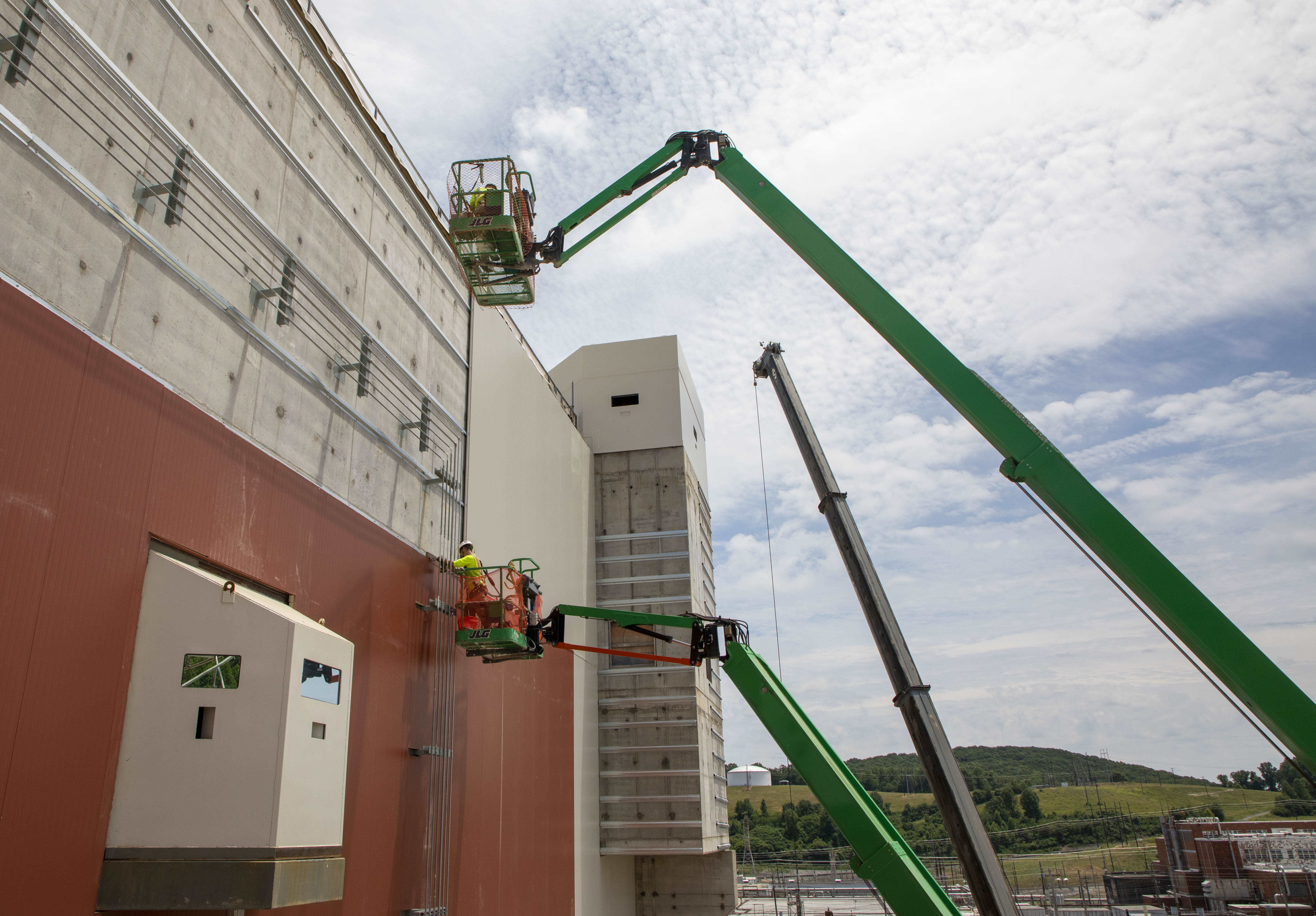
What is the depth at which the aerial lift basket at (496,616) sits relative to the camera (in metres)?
12.8

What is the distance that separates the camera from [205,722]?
736cm

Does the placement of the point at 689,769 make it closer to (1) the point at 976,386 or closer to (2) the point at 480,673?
(2) the point at 480,673

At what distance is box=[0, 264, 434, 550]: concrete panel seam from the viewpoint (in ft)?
22.3

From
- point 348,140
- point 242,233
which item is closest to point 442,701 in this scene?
point 242,233

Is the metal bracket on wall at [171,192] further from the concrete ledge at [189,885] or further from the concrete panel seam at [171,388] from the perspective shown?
the concrete ledge at [189,885]

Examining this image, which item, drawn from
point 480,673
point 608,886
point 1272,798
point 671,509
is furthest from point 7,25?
point 1272,798

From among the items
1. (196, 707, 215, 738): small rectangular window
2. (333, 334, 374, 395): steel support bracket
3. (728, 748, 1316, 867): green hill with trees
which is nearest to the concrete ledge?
(196, 707, 215, 738): small rectangular window

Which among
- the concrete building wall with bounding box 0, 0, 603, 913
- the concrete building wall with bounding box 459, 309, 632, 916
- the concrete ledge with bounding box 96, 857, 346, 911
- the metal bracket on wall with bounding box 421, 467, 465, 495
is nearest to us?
the concrete building wall with bounding box 0, 0, 603, 913

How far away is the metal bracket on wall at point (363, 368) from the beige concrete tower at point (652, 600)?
13097mm

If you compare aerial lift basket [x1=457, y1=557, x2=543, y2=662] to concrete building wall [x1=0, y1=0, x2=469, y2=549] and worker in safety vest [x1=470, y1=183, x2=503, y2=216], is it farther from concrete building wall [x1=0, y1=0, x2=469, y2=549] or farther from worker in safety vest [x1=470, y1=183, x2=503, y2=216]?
worker in safety vest [x1=470, y1=183, x2=503, y2=216]

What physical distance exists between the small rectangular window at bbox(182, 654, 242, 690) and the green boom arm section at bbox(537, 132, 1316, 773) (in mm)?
9825

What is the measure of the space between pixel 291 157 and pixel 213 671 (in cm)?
694

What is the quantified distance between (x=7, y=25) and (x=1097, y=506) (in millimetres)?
12592

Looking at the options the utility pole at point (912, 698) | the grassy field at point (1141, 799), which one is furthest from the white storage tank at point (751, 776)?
the utility pole at point (912, 698)
